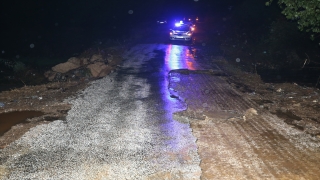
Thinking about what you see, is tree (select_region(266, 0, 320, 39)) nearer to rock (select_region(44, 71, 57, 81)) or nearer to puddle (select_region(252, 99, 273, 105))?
puddle (select_region(252, 99, 273, 105))

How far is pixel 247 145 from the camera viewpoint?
5.46 m

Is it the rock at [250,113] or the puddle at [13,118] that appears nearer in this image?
the puddle at [13,118]

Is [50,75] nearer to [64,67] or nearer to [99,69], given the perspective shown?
[64,67]

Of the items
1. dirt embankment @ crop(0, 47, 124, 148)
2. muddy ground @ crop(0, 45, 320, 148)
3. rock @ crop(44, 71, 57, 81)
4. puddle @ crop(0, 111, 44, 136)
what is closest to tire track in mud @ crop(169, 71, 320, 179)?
muddy ground @ crop(0, 45, 320, 148)

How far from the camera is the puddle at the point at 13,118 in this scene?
645cm

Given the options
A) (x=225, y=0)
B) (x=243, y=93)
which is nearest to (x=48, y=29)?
(x=243, y=93)

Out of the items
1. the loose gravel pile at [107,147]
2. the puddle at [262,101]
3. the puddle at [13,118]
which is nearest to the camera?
the loose gravel pile at [107,147]

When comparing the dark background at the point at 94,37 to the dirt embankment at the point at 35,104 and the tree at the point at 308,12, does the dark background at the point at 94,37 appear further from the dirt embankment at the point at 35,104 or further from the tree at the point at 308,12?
the tree at the point at 308,12

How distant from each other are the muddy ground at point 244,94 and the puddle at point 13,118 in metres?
0.17

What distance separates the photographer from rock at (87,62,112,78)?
12.2m

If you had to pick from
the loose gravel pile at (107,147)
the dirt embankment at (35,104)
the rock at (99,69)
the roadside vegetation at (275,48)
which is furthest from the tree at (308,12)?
the rock at (99,69)

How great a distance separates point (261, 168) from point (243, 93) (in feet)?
17.2

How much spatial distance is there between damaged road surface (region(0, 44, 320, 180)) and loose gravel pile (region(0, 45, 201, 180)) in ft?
0.05

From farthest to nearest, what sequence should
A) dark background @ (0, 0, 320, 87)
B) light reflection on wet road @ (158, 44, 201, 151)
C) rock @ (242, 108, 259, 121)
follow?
dark background @ (0, 0, 320, 87) → rock @ (242, 108, 259, 121) → light reflection on wet road @ (158, 44, 201, 151)
